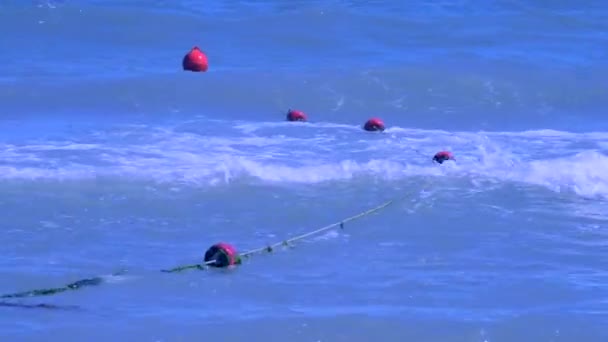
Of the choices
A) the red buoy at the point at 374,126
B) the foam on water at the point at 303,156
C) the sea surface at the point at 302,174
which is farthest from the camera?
the red buoy at the point at 374,126

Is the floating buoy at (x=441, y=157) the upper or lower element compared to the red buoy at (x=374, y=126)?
lower

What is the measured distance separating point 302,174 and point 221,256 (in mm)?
2560

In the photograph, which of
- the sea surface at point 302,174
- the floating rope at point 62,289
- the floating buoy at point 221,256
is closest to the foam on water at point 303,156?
the sea surface at point 302,174

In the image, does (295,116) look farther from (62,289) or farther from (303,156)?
(62,289)

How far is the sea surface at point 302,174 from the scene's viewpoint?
6414 mm

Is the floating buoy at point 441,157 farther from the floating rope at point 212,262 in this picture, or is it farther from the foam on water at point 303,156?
the floating rope at point 212,262

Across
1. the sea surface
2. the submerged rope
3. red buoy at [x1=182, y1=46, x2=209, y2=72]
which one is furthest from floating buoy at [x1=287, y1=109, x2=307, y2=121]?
the submerged rope

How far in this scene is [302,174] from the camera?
31.4 feet

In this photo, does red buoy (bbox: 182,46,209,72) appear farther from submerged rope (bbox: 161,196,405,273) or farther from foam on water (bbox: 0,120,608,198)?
submerged rope (bbox: 161,196,405,273)

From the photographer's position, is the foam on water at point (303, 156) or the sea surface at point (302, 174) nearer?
the sea surface at point (302, 174)

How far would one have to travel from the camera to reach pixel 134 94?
1327 cm

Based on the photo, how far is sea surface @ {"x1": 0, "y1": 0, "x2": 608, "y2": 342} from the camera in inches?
253

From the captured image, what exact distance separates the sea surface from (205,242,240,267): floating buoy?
0.07m

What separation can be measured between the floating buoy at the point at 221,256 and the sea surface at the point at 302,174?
0.07 meters
